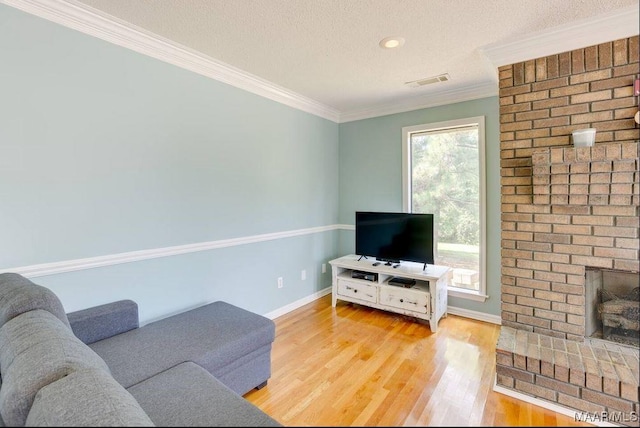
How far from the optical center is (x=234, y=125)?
264cm

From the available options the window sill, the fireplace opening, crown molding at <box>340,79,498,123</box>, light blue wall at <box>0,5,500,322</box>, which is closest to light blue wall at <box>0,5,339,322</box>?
light blue wall at <box>0,5,500,322</box>

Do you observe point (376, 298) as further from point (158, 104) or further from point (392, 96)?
point (158, 104)

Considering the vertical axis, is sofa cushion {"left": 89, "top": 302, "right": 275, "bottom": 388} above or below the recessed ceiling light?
below

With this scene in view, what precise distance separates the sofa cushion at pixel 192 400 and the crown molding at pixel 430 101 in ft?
9.65

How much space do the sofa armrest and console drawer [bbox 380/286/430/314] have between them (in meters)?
2.15

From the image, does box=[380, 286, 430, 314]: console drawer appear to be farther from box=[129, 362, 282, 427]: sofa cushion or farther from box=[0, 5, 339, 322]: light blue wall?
box=[129, 362, 282, 427]: sofa cushion

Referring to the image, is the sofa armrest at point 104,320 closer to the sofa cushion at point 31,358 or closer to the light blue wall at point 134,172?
the light blue wall at point 134,172

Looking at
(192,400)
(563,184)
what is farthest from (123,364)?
(563,184)

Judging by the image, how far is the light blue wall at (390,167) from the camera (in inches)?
103

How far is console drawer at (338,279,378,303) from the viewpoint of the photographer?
10.1 ft

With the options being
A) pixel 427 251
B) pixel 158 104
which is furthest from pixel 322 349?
pixel 158 104

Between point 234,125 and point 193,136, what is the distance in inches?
16.6

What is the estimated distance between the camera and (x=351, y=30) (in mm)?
1945

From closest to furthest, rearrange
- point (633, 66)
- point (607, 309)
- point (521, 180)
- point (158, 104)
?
point (633, 66) < point (607, 309) < point (521, 180) < point (158, 104)
